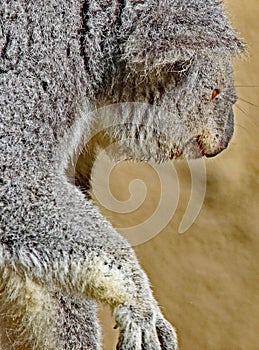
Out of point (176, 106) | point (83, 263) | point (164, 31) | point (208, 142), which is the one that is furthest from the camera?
point (208, 142)

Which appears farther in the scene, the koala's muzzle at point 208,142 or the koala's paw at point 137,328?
the koala's muzzle at point 208,142

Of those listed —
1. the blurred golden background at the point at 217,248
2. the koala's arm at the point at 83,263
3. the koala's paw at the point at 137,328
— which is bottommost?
the koala's paw at the point at 137,328

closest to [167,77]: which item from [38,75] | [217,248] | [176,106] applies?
[176,106]

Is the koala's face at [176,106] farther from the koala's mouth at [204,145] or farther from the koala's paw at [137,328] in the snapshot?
the koala's paw at [137,328]

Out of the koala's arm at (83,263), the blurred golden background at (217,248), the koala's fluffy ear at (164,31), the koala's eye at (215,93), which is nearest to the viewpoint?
the koala's arm at (83,263)

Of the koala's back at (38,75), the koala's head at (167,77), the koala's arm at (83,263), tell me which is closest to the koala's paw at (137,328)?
the koala's arm at (83,263)

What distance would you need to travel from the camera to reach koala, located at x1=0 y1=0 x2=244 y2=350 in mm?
1954

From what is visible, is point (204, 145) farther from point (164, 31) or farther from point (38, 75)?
point (38, 75)

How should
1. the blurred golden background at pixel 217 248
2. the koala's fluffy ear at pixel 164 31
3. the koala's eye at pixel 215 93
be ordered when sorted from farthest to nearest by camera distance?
the blurred golden background at pixel 217 248
the koala's eye at pixel 215 93
the koala's fluffy ear at pixel 164 31

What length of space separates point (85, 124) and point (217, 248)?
107 centimetres

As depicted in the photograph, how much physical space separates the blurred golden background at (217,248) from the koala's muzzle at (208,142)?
1.95ft

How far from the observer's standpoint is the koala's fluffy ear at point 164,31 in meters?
2.10

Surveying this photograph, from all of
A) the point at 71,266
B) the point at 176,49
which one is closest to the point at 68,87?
Answer: the point at 176,49

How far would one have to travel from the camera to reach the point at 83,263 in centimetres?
196
